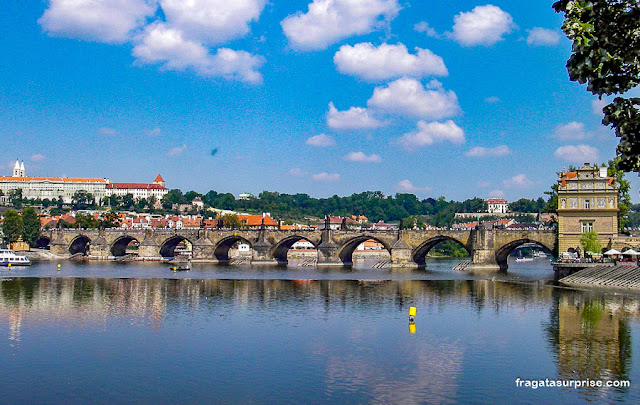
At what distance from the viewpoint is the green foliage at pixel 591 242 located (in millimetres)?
63344

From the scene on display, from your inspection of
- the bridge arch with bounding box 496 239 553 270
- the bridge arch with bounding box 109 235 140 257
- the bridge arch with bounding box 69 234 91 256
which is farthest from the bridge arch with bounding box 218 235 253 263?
the bridge arch with bounding box 496 239 553 270

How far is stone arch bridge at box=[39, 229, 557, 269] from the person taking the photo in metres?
79.3

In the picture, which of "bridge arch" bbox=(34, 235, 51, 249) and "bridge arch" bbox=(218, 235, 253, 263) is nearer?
"bridge arch" bbox=(218, 235, 253, 263)

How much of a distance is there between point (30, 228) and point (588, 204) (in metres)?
95.9

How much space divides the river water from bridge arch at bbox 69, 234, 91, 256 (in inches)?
2502

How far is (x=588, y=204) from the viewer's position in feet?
215

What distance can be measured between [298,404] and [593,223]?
5300 cm

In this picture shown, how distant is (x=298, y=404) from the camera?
69.9 feet

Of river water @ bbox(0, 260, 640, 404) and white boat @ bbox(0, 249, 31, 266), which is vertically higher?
white boat @ bbox(0, 249, 31, 266)

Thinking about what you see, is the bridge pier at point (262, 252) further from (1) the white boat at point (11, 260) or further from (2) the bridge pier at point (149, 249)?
(1) the white boat at point (11, 260)

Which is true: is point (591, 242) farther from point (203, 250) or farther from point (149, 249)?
point (149, 249)

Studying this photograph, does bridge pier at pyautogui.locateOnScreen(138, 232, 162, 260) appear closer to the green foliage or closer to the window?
the window

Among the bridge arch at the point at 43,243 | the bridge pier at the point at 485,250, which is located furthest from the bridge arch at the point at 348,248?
the bridge arch at the point at 43,243
